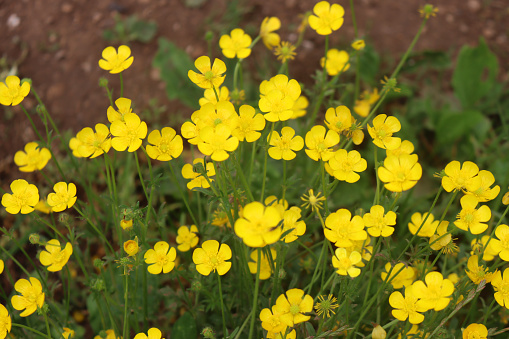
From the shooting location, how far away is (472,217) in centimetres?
138

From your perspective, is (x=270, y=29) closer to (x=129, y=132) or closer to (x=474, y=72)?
(x=129, y=132)

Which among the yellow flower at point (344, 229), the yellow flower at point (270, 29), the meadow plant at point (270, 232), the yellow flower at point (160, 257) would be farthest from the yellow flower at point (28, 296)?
the yellow flower at point (270, 29)

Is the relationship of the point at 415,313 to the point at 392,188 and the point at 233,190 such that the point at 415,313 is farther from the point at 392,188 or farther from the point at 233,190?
the point at 233,190

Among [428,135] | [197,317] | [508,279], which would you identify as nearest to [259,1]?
[428,135]

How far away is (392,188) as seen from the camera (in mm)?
1321

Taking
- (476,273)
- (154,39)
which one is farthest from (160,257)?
(154,39)

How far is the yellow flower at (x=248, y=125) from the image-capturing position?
1370mm

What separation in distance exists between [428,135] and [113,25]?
217cm

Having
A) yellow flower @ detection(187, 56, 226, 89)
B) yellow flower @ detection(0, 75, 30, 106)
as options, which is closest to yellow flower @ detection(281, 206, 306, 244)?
yellow flower @ detection(187, 56, 226, 89)

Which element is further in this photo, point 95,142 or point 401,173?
point 95,142

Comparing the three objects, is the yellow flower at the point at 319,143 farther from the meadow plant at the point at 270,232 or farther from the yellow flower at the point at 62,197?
the yellow flower at the point at 62,197

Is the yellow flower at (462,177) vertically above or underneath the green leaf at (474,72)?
above

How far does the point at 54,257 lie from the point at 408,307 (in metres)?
1.12

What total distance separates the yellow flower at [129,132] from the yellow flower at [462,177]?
89 cm
